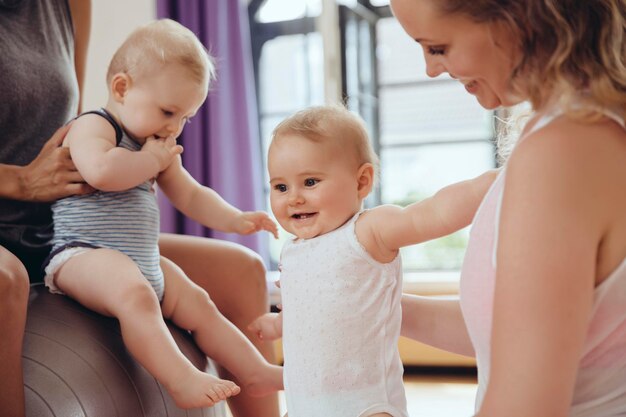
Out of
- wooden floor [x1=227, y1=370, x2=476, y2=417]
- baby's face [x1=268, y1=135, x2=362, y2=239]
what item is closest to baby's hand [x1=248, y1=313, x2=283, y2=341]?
baby's face [x1=268, y1=135, x2=362, y2=239]

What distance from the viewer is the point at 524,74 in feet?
3.11

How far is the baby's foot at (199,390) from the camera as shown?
1.46 metres

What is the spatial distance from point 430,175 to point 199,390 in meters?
4.47

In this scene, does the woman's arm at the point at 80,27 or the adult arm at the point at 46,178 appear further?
the woman's arm at the point at 80,27

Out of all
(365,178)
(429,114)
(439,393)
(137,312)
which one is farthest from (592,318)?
(429,114)

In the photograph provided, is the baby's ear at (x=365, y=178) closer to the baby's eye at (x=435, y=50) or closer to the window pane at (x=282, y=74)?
the baby's eye at (x=435, y=50)

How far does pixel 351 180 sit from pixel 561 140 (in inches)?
22.4

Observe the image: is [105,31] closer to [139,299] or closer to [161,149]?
[161,149]

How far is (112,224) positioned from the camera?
66.1 inches

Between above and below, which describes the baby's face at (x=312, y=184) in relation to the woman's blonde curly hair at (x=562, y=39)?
below

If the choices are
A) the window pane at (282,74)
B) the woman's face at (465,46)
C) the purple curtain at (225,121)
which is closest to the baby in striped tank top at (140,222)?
the woman's face at (465,46)

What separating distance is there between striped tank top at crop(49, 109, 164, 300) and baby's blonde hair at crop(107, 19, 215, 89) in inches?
5.0

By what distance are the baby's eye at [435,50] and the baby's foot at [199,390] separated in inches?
30.1

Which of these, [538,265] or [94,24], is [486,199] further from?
[94,24]
